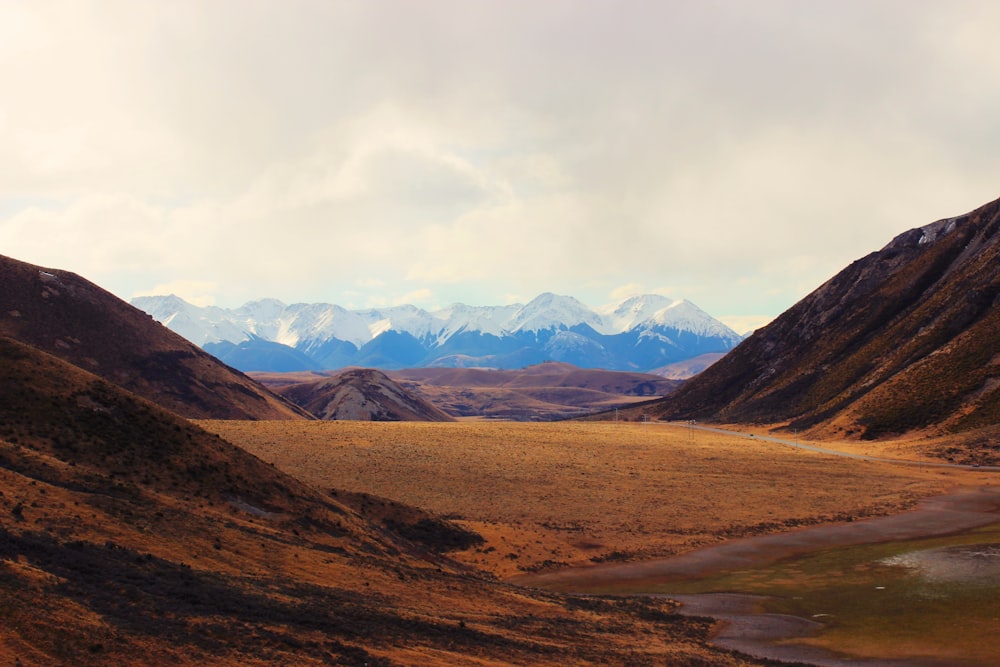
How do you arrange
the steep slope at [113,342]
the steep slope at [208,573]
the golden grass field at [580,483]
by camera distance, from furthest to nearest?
the steep slope at [113,342]
the golden grass field at [580,483]
the steep slope at [208,573]

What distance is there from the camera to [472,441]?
87062 mm

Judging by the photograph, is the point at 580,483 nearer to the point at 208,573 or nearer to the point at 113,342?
the point at 208,573

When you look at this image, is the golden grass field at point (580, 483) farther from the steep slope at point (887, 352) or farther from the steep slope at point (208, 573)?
the steep slope at point (887, 352)

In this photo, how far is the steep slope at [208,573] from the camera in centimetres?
1831

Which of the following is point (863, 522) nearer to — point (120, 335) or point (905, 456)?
point (905, 456)

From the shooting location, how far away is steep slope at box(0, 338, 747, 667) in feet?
60.1

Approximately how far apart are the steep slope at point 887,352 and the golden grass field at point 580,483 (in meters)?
18.4

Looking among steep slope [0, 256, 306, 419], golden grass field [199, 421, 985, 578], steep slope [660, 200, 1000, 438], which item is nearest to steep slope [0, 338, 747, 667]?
golden grass field [199, 421, 985, 578]

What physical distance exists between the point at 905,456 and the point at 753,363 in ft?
312

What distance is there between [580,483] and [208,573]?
4702 cm

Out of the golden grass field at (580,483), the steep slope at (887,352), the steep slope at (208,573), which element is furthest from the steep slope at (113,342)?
the steep slope at (887,352)

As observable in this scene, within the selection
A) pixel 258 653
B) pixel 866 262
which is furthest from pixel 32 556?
pixel 866 262

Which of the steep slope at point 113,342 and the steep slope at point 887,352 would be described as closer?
the steep slope at point 887,352

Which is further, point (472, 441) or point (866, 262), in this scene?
point (866, 262)
